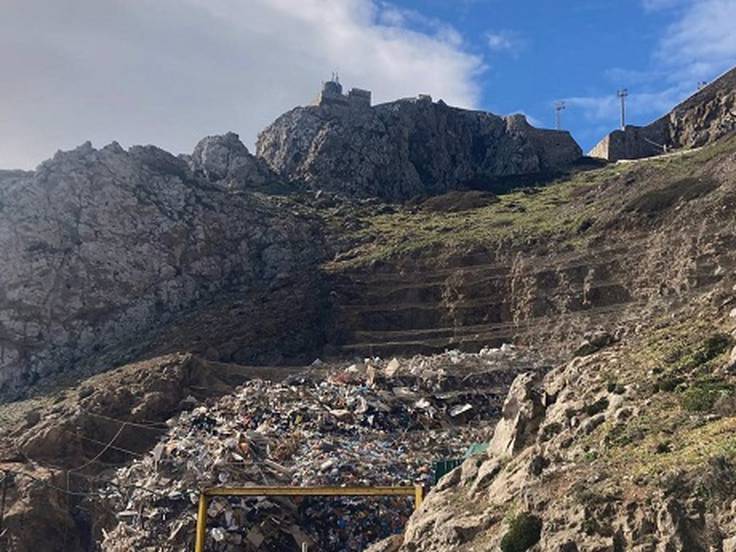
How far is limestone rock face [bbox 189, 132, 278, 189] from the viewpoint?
6956cm

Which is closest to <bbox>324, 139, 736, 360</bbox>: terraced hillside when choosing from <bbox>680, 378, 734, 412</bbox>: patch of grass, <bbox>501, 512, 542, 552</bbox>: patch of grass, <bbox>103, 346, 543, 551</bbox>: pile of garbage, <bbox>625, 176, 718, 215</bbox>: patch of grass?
<bbox>625, 176, 718, 215</bbox>: patch of grass

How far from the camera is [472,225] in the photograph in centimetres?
5406

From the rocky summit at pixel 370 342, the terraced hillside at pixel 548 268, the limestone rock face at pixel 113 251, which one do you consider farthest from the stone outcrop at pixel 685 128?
the limestone rock face at pixel 113 251

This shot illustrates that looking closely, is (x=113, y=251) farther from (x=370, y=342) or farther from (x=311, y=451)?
(x=311, y=451)

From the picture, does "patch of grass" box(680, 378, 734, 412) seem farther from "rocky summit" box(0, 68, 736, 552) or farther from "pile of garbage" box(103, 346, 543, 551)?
"pile of garbage" box(103, 346, 543, 551)

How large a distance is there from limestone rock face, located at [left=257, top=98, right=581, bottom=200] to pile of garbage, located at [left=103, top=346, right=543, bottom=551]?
38823 millimetres

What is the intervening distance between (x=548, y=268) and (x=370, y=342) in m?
9.81

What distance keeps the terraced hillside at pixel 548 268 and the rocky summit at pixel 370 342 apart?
160mm

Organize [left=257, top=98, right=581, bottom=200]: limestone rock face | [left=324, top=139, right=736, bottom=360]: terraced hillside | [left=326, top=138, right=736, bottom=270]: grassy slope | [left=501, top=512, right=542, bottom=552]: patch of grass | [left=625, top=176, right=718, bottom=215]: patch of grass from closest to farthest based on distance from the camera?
[left=501, top=512, right=542, bottom=552]: patch of grass → [left=324, top=139, right=736, bottom=360]: terraced hillside → [left=625, top=176, right=718, bottom=215]: patch of grass → [left=326, top=138, right=736, bottom=270]: grassy slope → [left=257, top=98, right=581, bottom=200]: limestone rock face

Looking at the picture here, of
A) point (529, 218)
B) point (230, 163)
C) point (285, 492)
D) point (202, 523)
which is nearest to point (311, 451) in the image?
point (285, 492)

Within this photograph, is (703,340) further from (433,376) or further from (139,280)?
(139,280)

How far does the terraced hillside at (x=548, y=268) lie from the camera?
39.8 metres

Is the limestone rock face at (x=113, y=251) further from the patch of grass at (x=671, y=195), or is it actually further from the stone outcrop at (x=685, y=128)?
the stone outcrop at (x=685, y=128)

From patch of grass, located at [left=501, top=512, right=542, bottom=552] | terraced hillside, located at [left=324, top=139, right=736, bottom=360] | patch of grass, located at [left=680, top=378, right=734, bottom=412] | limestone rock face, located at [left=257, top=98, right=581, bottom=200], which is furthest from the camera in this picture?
limestone rock face, located at [left=257, top=98, right=581, bottom=200]
